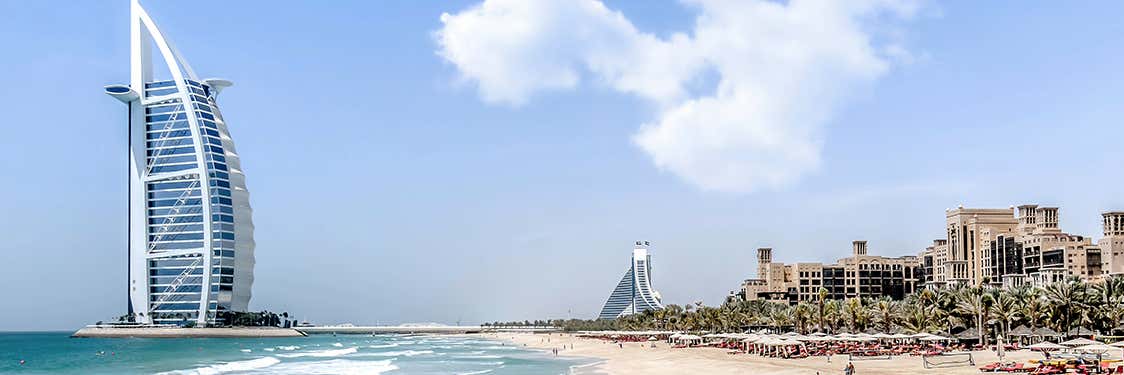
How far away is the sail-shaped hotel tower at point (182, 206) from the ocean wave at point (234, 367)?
223ft

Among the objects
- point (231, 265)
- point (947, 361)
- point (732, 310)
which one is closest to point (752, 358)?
point (947, 361)

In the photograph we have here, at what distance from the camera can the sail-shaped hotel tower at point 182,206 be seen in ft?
530

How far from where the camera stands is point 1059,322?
7206cm

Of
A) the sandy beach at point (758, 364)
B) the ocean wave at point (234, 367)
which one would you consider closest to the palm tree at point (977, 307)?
the sandy beach at point (758, 364)

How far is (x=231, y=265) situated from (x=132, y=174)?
20257mm

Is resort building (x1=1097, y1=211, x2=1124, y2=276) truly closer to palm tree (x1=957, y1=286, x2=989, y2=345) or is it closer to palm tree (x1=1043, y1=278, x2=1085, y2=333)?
palm tree (x1=957, y1=286, x2=989, y2=345)

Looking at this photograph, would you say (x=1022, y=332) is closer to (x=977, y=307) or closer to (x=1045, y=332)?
(x=1045, y=332)

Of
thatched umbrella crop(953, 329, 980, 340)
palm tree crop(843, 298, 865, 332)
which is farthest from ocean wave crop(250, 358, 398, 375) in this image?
thatched umbrella crop(953, 329, 980, 340)

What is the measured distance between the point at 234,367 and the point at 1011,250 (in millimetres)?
88443

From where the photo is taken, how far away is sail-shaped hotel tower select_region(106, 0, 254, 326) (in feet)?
530

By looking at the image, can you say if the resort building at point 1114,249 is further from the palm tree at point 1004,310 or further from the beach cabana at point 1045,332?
the beach cabana at point 1045,332

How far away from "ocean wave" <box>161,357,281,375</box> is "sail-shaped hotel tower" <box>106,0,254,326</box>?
6793 centimetres

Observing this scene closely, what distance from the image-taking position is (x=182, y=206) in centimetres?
16325

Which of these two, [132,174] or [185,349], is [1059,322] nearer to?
[185,349]
